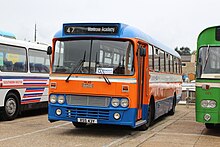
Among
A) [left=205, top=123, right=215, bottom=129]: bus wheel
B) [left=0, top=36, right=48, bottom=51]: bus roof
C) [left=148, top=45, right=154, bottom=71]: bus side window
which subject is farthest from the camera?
[left=0, top=36, right=48, bottom=51]: bus roof


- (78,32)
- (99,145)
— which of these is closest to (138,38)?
(78,32)

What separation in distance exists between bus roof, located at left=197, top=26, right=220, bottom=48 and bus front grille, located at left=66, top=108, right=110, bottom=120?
3.37m

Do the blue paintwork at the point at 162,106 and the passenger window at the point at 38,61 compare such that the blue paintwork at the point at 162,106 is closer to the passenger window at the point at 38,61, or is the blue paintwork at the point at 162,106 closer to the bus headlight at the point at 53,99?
the bus headlight at the point at 53,99

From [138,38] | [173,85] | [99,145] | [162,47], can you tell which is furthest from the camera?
[173,85]

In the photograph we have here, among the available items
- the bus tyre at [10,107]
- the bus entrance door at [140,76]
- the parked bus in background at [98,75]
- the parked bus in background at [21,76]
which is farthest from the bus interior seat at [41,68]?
the bus entrance door at [140,76]

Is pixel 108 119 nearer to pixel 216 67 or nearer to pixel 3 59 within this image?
pixel 216 67

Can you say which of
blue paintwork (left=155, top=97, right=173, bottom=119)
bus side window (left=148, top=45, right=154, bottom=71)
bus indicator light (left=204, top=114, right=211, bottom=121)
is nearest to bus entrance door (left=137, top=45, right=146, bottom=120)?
bus side window (left=148, top=45, right=154, bottom=71)

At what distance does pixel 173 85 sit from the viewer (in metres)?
16.9

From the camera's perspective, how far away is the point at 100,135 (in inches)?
420

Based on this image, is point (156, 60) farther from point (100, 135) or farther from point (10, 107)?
point (10, 107)

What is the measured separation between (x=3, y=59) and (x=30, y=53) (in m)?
1.97

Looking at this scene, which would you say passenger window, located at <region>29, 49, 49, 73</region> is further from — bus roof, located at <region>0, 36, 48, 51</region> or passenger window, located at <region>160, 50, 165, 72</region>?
passenger window, located at <region>160, 50, 165, 72</region>

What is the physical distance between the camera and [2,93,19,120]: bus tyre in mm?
Result: 13508

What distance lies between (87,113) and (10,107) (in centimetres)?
467
